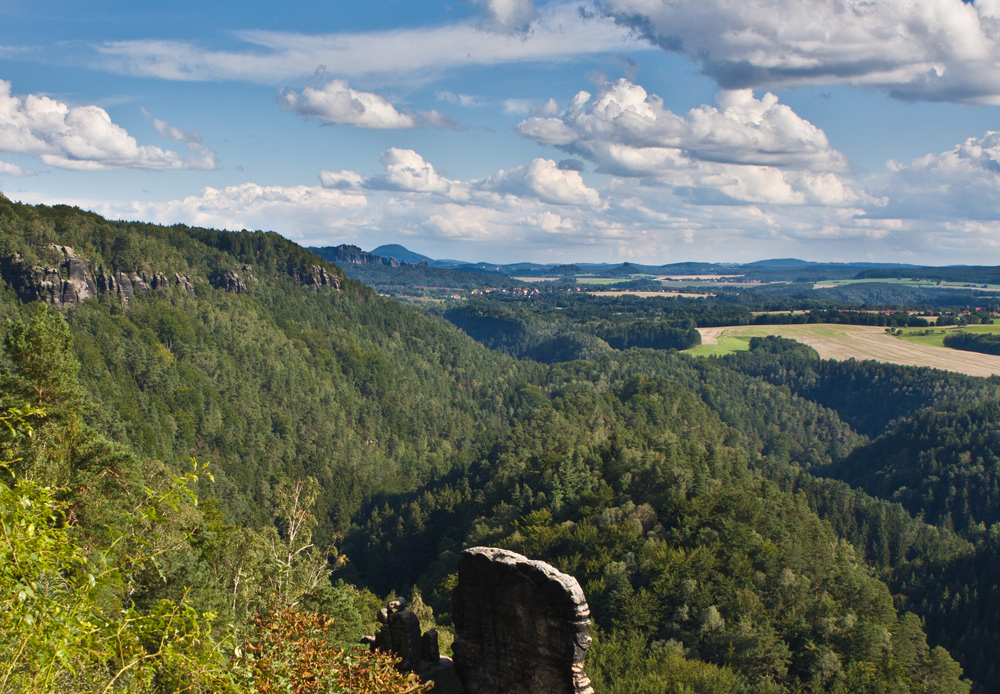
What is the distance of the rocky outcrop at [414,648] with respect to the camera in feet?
71.2

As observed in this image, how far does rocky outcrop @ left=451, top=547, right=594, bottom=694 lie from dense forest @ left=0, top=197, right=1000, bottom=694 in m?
4.82

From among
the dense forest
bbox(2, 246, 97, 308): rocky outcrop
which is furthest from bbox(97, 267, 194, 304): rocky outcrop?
bbox(2, 246, 97, 308): rocky outcrop

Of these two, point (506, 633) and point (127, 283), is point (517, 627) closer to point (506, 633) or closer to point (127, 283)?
point (506, 633)

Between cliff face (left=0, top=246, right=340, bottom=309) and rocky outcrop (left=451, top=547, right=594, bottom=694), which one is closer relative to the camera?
rocky outcrop (left=451, top=547, right=594, bottom=694)

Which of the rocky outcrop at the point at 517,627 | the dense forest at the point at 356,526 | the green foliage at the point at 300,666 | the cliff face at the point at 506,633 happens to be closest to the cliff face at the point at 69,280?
the dense forest at the point at 356,526

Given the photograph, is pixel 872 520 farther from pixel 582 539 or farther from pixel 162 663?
pixel 162 663

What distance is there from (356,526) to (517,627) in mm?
126688

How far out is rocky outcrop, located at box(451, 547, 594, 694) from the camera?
752 inches

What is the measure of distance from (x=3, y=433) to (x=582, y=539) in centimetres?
5997

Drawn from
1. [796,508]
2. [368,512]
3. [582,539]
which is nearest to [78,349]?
[368,512]

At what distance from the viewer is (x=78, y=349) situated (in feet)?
453

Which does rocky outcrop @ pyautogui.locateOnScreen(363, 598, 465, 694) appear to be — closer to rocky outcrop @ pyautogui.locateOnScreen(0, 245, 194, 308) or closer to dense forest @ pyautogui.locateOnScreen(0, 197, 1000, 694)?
dense forest @ pyautogui.locateOnScreen(0, 197, 1000, 694)

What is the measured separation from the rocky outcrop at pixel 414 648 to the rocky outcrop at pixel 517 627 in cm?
59

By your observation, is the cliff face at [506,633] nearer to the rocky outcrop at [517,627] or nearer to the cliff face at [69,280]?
the rocky outcrop at [517,627]
